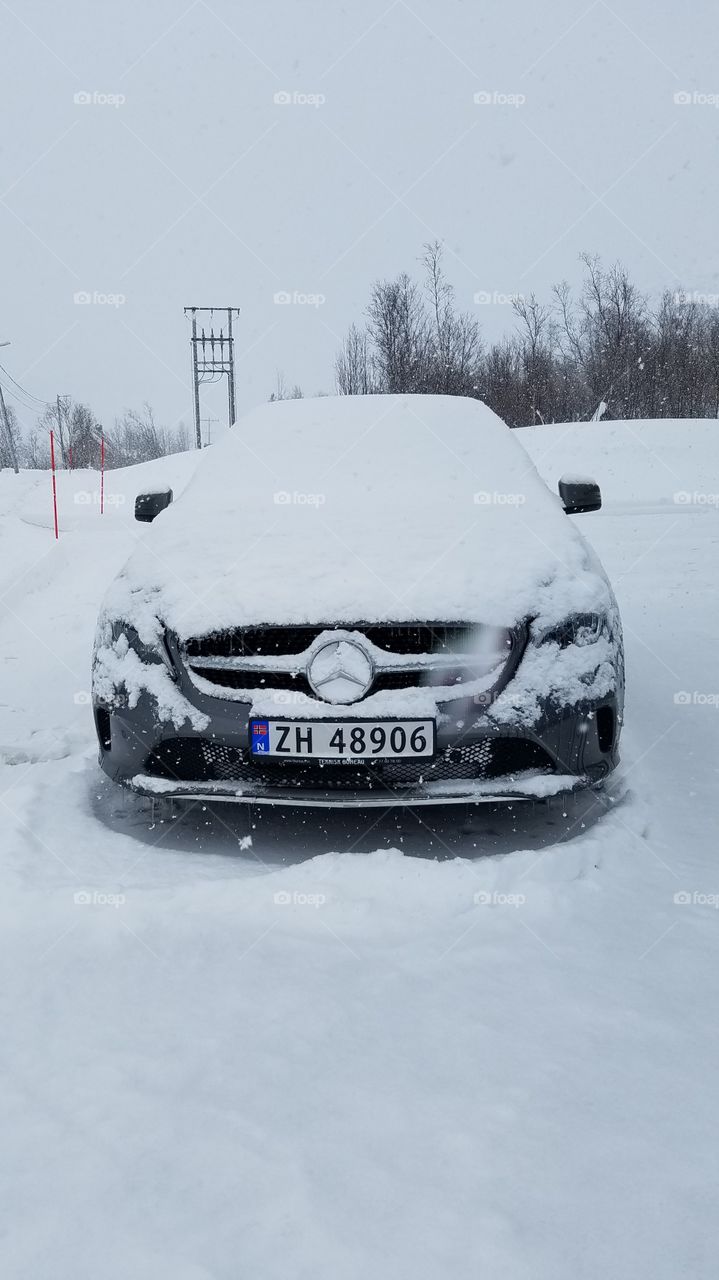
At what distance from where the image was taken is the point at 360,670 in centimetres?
244

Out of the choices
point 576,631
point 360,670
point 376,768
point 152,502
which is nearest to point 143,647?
point 360,670

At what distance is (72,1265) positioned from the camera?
1252mm

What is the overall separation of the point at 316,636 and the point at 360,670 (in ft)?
0.54

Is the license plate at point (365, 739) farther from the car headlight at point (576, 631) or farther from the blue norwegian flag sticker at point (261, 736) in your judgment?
the car headlight at point (576, 631)

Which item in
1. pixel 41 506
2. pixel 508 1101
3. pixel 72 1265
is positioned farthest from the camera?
pixel 41 506

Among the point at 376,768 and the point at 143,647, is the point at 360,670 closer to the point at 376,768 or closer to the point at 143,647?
the point at 376,768

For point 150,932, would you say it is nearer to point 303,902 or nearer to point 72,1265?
point 303,902

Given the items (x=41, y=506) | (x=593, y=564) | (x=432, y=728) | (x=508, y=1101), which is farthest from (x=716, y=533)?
(x=41, y=506)

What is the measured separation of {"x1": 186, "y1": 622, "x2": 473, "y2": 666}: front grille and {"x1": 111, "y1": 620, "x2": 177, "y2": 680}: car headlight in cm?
7

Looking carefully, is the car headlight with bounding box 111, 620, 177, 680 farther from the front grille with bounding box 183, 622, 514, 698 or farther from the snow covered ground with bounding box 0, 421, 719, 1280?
the snow covered ground with bounding box 0, 421, 719, 1280

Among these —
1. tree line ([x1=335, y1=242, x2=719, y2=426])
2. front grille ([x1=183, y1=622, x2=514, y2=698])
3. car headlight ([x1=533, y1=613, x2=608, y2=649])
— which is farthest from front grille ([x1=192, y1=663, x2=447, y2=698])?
tree line ([x1=335, y1=242, x2=719, y2=426])

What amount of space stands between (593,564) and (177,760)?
1449mm

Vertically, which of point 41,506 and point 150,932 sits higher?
point 41,506

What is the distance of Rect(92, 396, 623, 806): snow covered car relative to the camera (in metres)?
2.44
